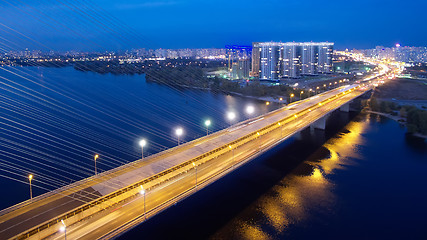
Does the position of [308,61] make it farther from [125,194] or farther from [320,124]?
[125,194]

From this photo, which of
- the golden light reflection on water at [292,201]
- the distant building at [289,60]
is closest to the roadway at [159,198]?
the golden light reflection on water at [292,201]

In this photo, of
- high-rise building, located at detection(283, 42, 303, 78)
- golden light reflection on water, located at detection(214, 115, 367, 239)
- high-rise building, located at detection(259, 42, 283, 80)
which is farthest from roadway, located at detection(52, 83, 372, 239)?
high-rise building, located at detection(283, 42, 303, 78)

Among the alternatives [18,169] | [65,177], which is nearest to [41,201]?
[65,177]

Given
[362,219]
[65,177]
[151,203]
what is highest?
[151,203]

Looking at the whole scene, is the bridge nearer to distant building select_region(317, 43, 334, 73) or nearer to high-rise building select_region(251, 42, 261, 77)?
high-rise building select_region(251, 42, 261, 77)

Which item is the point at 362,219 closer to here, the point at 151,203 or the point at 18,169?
the point at 151,203

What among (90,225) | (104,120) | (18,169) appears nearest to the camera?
(90,225)
